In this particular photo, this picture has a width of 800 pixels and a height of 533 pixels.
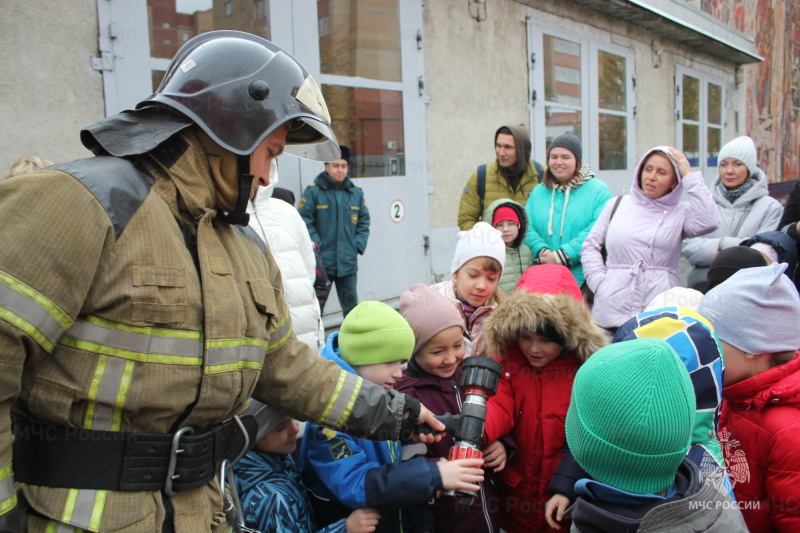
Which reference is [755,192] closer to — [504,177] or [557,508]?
[504,177]

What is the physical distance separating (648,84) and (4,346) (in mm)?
11885

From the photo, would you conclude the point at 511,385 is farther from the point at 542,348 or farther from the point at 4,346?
the point at 4,346

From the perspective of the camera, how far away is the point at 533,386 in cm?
241

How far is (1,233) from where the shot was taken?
109 centimetres

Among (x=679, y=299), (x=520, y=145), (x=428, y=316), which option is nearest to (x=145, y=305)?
(x=428, y=316)

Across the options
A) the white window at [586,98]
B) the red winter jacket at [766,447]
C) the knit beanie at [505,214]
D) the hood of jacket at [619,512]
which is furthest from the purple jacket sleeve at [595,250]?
the white window at [586,98]

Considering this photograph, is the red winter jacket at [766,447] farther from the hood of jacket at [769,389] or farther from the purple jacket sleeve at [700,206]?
the purple jacket sleeve at [700,206]

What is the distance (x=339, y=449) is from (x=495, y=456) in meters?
0.64

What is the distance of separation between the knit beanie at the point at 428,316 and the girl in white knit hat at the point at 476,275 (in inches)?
18.9

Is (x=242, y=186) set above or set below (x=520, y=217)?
above

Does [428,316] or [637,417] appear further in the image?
[428,316]

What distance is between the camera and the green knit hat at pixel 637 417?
143cm

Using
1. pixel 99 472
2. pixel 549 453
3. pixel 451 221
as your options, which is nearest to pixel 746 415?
pixel 549 453

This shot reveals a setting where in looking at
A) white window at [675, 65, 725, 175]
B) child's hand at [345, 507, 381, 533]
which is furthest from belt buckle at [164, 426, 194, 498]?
white window at [675, 65, 725, 175]
